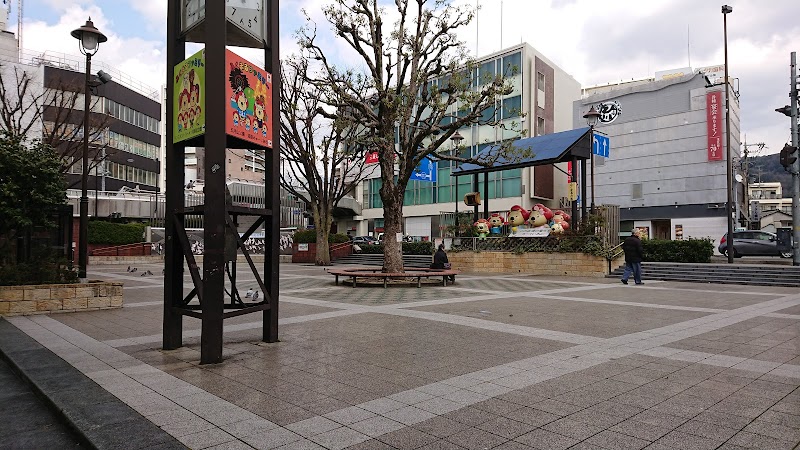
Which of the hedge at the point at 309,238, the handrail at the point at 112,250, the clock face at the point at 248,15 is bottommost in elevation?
the handrail at the point at 112,250

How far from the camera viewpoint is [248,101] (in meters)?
6.74

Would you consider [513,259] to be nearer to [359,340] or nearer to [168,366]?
[359,340]

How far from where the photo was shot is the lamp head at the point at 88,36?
1398 centimetres

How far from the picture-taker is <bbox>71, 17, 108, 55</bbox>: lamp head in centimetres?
1398

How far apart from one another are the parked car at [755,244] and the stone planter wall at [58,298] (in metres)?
28.0

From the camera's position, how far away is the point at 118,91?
169ft

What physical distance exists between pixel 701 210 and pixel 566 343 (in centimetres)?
4202

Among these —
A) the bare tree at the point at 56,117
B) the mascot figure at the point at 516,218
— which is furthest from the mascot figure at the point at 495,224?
the bare tree at the point at 56,117

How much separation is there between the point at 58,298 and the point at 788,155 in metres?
23.7

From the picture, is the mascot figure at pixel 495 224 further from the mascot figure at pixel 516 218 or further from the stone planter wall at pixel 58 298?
the stone planter wall at pixel 58 298

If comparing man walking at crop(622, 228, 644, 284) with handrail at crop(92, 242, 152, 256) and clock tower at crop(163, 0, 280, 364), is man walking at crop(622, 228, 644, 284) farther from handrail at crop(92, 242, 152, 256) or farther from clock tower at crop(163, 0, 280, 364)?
handrail at crop(92, 242, 152, 256)

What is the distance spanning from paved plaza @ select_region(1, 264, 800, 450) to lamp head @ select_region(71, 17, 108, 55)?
304 inches

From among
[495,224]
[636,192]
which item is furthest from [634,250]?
[636,192]

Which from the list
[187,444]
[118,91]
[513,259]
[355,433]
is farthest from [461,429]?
[118,91]
